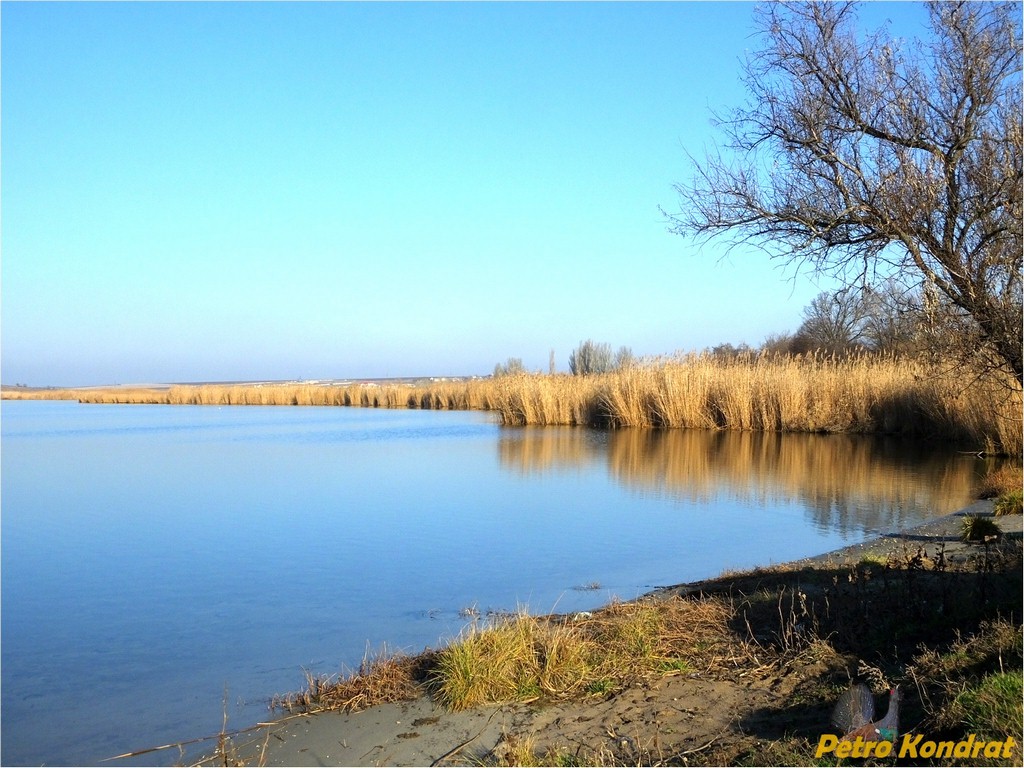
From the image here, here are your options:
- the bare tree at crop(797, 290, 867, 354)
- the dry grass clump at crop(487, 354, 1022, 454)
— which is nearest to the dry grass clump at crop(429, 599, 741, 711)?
the dry grass clump at crop(487, 354, 1022, 454)

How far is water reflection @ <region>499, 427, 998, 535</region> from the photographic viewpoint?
11547 millimetres

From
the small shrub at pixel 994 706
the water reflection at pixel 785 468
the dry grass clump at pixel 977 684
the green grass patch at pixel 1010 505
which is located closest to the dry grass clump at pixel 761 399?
the water reflection at pixel 785 468

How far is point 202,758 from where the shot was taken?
13.1 feet

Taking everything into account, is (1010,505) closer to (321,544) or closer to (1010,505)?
(1010,505)

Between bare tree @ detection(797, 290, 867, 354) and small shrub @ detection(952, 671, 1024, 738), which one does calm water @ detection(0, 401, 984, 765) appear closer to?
small shrub @ detection(952, 671, 1024, 738)

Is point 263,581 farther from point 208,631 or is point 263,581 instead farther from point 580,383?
point 580,383

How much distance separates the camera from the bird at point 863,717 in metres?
3.26

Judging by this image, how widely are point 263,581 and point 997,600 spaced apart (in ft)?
18.5

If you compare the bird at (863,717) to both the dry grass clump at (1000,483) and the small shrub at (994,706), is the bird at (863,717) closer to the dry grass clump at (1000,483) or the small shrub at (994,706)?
the small shrub at (994,706)

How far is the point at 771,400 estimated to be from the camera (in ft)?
76.8

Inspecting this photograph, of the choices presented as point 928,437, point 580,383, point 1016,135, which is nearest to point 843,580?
point 1016,135

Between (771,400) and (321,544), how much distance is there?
1681cm

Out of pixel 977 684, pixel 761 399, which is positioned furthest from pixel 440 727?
pixel 761 399

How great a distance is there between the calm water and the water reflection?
0.08 meters
